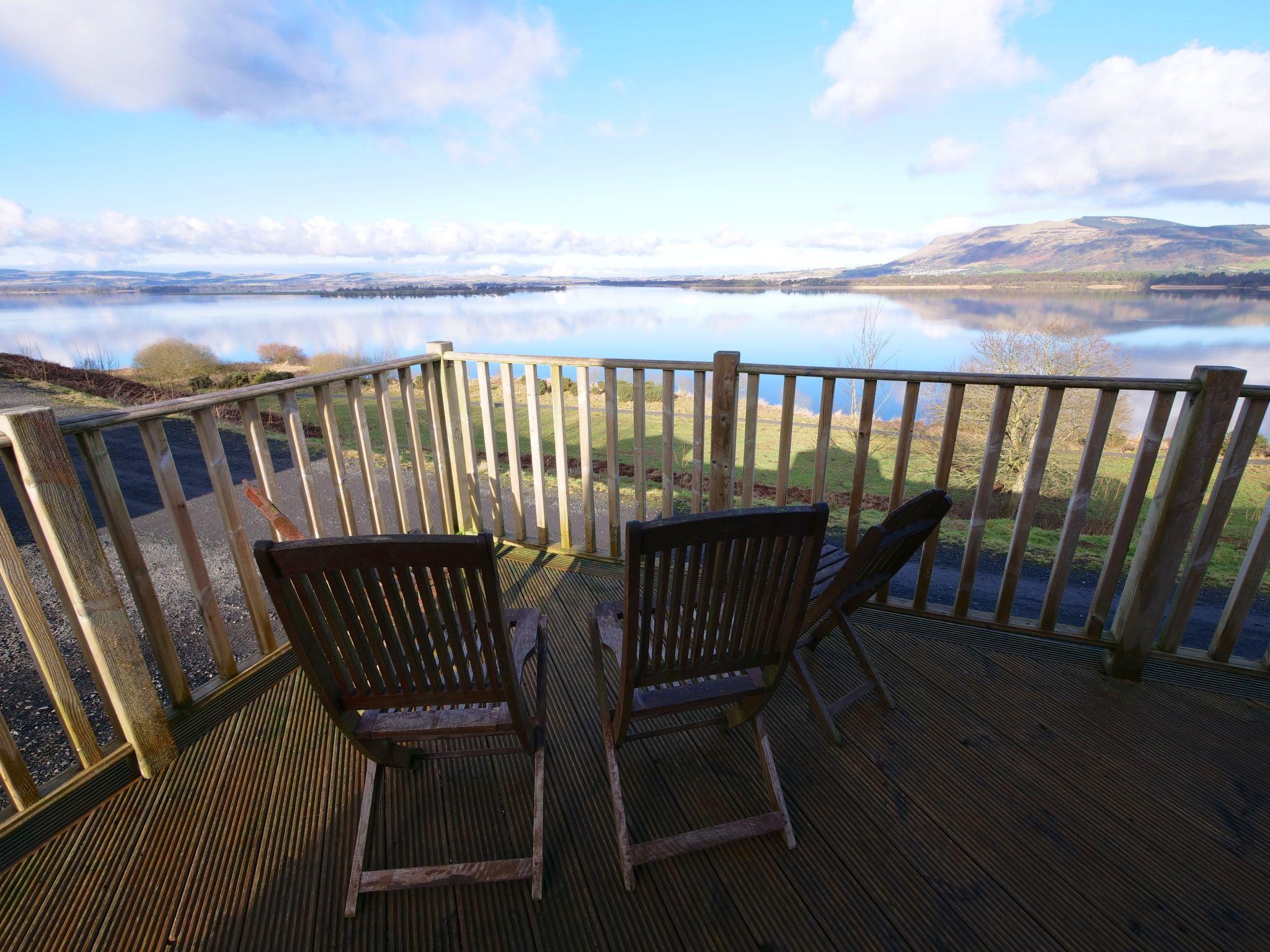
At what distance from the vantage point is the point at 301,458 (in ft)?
7.45

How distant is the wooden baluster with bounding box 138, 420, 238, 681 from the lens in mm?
1761

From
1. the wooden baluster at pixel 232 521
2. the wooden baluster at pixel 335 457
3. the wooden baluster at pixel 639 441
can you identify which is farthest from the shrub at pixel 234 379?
the wooden baluster at pixel 639 441

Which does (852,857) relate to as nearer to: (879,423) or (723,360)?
(723,360)

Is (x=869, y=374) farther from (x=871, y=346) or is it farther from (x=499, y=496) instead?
(x=871, y=346)

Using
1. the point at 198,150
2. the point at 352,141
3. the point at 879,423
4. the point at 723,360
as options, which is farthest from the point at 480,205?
the point at 723,360

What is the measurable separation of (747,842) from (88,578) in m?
2.08

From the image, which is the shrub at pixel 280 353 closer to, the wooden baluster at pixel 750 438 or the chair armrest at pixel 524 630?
the wooden baluster at pixel 750 438

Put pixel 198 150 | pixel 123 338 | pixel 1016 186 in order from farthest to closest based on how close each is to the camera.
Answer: pixel 1016 186, pixel 123 338, pixel 198 150

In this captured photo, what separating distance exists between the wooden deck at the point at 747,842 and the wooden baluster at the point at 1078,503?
0.38 meters

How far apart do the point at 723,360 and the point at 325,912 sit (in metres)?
2.35

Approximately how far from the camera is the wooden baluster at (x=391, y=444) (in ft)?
8.69

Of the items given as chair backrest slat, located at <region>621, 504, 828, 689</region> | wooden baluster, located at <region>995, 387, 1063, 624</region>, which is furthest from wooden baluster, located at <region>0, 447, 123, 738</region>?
wooden baluster, located at <region>995, 387, 1063, 624</region>

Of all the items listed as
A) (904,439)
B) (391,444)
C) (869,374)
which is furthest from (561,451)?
A: (904,439)

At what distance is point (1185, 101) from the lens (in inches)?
857
